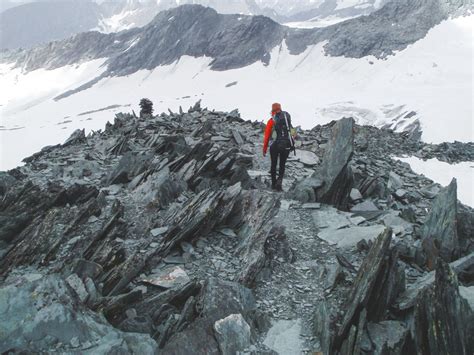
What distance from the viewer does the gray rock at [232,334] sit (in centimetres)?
593

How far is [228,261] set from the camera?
884 centimetres

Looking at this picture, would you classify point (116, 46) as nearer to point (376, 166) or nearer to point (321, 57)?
point (321, 57)

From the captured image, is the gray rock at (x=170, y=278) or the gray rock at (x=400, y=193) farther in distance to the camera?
the gray rock at (x=400, y=193)

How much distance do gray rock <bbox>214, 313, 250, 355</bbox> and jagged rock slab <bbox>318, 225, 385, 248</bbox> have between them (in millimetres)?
4326

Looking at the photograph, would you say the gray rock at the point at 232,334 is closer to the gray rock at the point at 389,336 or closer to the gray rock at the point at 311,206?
the gray rock at the point at 389,336

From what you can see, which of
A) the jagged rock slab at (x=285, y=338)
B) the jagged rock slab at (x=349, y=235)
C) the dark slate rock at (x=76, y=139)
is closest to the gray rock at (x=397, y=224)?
the jagged rock slab at (x=349, y=235)

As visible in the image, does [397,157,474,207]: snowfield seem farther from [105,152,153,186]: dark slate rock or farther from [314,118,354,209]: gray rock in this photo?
[105,152,153,186]: dark slate rock

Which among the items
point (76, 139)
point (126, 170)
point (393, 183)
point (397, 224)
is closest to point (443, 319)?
point (397, 224)

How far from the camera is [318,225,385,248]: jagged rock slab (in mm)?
9648

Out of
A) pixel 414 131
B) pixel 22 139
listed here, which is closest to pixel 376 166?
pixel 414 131

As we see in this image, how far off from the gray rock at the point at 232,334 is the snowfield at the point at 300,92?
2860 inches

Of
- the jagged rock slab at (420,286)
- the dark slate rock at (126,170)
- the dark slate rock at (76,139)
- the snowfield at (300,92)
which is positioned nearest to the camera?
the jagged rock slab at (420,286)

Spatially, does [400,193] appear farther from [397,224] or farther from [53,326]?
[53,326]

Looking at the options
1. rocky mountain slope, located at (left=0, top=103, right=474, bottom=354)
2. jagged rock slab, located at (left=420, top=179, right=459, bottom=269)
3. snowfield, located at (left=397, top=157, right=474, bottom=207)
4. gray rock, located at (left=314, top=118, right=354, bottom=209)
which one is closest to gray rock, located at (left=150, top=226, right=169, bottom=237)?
rocky mountain slope, located at (left=0, top=103, right=474, bottom=354)
